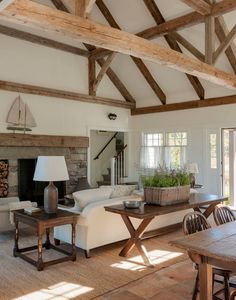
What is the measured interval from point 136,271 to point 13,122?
4604 millimetres

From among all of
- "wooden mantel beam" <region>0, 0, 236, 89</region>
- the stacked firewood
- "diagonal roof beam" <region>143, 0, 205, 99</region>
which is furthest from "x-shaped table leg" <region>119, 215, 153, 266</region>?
"diagonal roof beam" <region>143, 0, 205, 99</region>

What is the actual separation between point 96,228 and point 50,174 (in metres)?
0.99

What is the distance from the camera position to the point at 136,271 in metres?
3.58

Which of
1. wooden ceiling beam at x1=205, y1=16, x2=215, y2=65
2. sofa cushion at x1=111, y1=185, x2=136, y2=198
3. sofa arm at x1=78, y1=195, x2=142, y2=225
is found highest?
wooden ceiling beam at x1=205, y1=16, x2=215, y2=65

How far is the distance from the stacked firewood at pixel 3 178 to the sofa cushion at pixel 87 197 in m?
3.17

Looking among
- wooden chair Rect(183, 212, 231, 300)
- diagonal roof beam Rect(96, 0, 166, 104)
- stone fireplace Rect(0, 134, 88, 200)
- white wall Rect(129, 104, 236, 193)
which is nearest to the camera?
wooden chair Rect(183, 212, 231, 300)

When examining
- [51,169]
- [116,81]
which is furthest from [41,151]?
[51,169]

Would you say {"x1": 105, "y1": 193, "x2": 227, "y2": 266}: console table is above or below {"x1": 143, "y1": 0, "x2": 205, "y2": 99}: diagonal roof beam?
below

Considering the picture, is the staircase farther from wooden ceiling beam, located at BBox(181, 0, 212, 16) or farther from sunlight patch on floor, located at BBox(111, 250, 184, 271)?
wooden ceiling beam, located at BBox(181, 0, 212, 16)

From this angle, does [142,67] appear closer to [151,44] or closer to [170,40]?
[170,40]

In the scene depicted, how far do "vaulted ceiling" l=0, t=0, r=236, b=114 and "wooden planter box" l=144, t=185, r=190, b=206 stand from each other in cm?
192

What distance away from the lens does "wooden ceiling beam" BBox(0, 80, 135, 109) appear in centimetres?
676

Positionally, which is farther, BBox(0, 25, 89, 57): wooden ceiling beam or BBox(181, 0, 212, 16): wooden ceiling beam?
BBox(0, 25, 89, 57): wooden ceiling beam

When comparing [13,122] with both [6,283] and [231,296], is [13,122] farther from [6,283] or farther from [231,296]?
[231,296]
